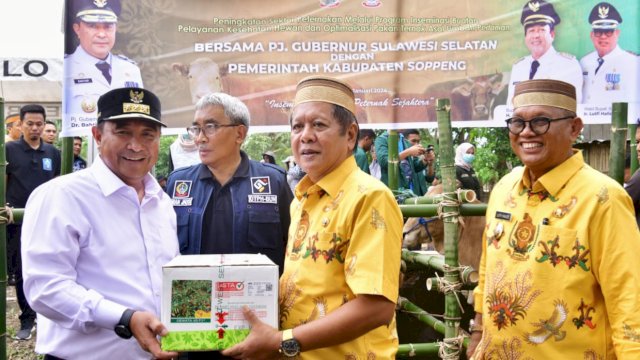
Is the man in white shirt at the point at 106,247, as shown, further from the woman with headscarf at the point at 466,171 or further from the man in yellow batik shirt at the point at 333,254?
the woman with headscarf at the point at 466,171

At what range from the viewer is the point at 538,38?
13.3ft

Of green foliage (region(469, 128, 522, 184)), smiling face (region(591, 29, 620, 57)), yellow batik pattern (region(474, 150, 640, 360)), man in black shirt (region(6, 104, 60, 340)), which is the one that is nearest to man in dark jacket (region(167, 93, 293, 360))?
yellow batik pattern (region(474, 150, 640, 360))

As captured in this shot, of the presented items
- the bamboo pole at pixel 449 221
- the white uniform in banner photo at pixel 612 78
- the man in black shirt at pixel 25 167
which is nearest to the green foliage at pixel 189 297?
the bamboo pole at pixel 449 221

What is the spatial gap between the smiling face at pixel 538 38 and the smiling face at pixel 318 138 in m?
2.40

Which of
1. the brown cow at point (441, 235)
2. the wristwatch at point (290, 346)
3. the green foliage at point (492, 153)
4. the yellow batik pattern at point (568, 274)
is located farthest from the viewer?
the green foliage at point (492, 153)

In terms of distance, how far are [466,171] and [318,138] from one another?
4.21 metres

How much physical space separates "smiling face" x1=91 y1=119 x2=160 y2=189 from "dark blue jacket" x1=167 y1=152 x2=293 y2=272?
57 cm

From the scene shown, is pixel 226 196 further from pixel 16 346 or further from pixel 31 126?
pixel 31 126

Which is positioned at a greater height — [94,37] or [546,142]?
[94,37]

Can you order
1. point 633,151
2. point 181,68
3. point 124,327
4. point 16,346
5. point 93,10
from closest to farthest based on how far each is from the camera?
point 124,327 → point 633,151 → point 93,10 → point 181,68 → point 16,346

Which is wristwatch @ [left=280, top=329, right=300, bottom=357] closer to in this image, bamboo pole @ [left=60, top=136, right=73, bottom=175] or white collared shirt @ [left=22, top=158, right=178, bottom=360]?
white collared shirt @ [left=22, top=158, right=178, bottom=360]

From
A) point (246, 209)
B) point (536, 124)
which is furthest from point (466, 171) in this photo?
point (536, 124)

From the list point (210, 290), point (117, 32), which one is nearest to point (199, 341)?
point (210, 290)

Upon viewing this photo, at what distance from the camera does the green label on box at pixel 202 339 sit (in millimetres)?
1893
